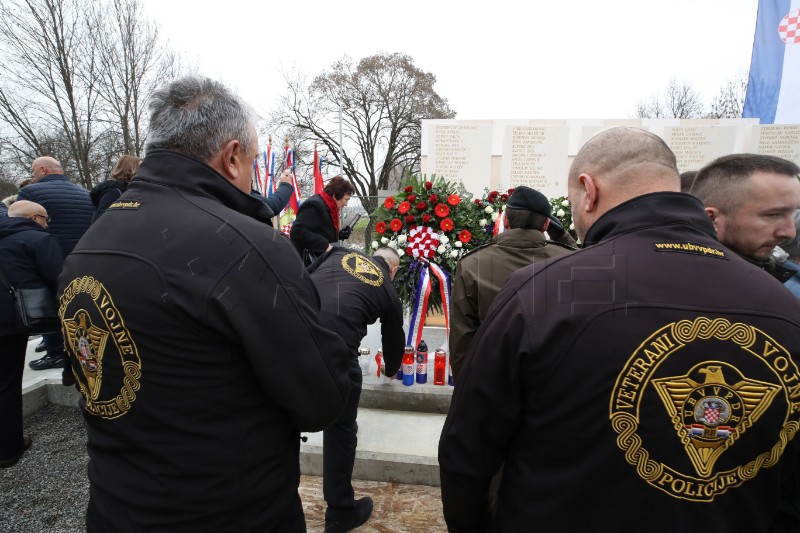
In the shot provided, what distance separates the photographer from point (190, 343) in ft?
4.06

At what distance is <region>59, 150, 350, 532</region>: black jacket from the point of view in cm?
123

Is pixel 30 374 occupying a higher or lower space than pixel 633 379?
lower

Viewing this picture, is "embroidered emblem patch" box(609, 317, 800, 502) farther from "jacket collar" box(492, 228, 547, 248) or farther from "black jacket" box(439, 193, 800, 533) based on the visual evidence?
"jacket collar" box(492, 228, 547, 248)

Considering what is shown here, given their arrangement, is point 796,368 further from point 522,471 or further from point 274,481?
point 274,481

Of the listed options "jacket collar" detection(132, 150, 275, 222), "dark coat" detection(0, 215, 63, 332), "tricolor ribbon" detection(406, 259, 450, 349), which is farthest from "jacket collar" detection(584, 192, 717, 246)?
"dark coat" detection(0, 215, 63, 332)

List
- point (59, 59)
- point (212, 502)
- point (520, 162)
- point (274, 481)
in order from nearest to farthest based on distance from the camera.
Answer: point (212, 502), point (274, 481), point (520, 162), point (59, 59)

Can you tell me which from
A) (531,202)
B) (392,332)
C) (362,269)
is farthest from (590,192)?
(392,332)

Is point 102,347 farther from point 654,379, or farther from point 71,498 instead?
point 71,498

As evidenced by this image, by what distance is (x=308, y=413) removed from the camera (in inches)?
54.1

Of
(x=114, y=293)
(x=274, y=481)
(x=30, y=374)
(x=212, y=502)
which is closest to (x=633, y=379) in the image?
(x=274, y=481)

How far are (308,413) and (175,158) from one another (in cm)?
93

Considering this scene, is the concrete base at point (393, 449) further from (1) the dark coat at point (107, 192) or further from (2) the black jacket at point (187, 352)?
(1) the dark coat at point (107, 192)

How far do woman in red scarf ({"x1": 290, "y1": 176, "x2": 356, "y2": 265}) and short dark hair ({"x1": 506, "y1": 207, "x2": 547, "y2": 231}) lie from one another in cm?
315

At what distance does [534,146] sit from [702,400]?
6.57m
